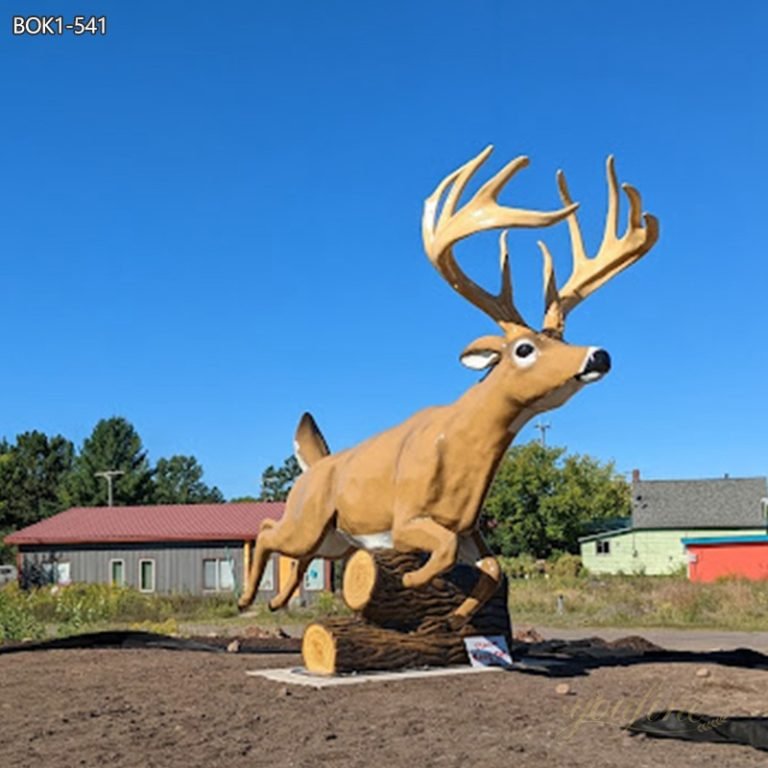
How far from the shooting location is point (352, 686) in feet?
27.1

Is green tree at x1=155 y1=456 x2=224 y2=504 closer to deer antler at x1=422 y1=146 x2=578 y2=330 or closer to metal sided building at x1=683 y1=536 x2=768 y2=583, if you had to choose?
metal sided building at x1=683 y1=536 x2=768 y2=583

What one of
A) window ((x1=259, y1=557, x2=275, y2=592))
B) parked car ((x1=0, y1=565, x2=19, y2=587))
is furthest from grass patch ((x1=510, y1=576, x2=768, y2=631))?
parked car ((x1=0, y1=565, x2=19, y2=587))

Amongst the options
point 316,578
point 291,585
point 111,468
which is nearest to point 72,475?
point 111,468

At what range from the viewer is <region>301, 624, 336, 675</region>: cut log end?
8641mm

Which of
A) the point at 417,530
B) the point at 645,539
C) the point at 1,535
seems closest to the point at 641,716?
the point at 417,530

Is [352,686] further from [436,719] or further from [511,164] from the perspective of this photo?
[511,164]

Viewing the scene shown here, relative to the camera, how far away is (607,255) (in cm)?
848

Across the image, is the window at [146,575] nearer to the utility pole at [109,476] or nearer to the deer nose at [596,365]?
the utility pole at [109,476]

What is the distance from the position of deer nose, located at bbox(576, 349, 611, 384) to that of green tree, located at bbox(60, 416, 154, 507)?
4748 cm

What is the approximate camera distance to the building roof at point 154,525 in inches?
1251

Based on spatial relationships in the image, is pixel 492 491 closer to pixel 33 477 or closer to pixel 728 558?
pixel 728 558

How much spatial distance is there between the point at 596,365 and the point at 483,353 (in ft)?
3.25

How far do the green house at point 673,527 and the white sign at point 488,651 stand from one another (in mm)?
40309

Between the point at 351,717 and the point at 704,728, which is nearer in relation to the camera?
the point at 704,728
